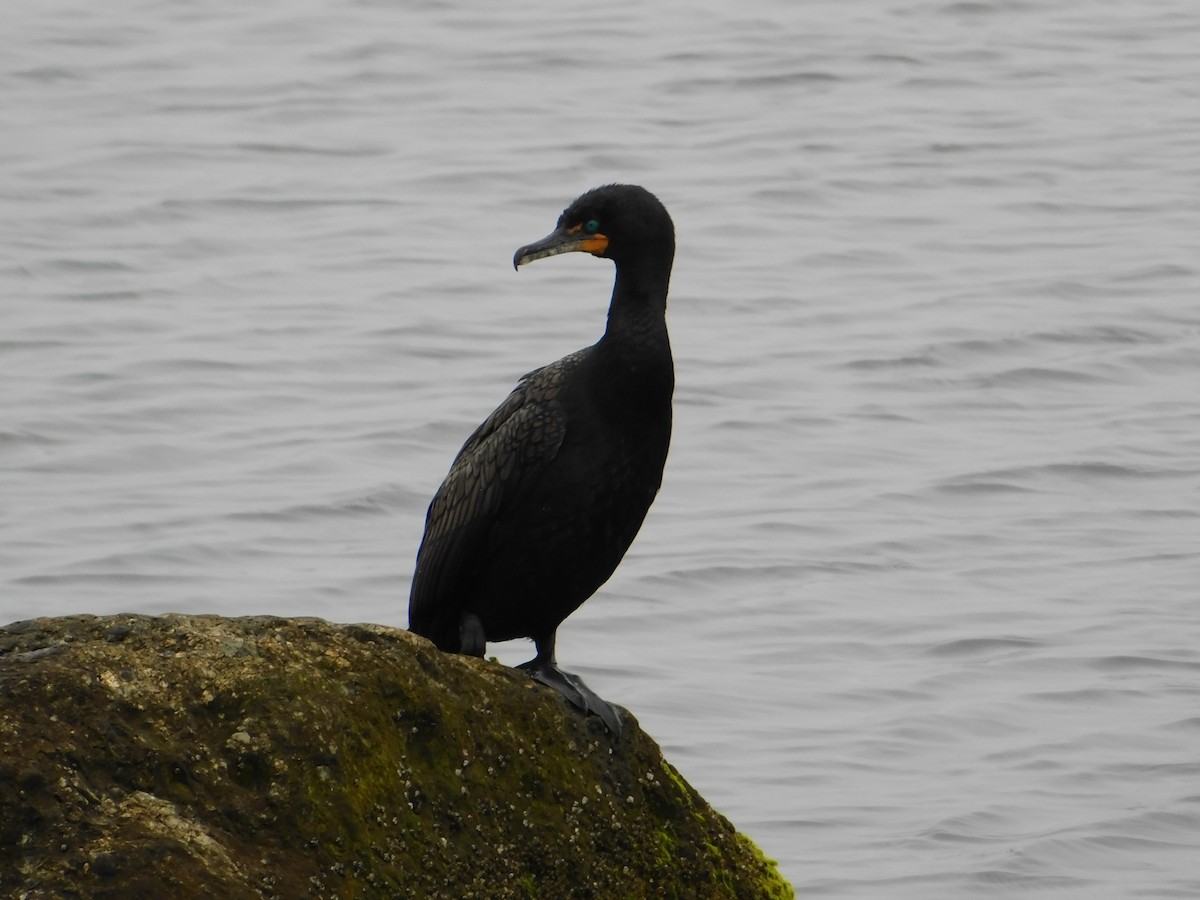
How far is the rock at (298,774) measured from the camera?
4078mm

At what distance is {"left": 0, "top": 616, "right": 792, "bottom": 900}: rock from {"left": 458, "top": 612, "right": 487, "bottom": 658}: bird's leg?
115cm

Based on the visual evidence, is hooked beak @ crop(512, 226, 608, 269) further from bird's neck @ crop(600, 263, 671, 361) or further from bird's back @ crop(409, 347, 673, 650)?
bird's back @ crop(409, 347, 673, 650)

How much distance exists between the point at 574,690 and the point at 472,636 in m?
1.04

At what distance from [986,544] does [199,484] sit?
18.1ft

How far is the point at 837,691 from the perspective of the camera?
11.3 metres

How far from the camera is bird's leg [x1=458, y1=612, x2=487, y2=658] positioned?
20.5ft

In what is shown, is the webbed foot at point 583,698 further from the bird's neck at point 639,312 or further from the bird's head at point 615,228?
the bird's head at point 615,228

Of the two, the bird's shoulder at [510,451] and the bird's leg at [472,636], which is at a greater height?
the bird's shoulder at [510,451]

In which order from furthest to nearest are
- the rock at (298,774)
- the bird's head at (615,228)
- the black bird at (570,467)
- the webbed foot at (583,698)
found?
the bird's head at (615,228)
the black bird at (570,467)
the webbed foot at (583,698)
the rock at (298,774)

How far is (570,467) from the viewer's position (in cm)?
605

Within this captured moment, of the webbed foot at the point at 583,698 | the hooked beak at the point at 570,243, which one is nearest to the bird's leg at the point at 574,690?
the webbed foot at the point at 583,698

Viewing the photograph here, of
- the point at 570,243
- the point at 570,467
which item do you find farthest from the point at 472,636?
the point at 570,243

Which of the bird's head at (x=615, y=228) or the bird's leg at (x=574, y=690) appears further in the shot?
the bird's head at (x=615, y=228)

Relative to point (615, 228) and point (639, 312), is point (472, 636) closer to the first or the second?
point (639, 312)
